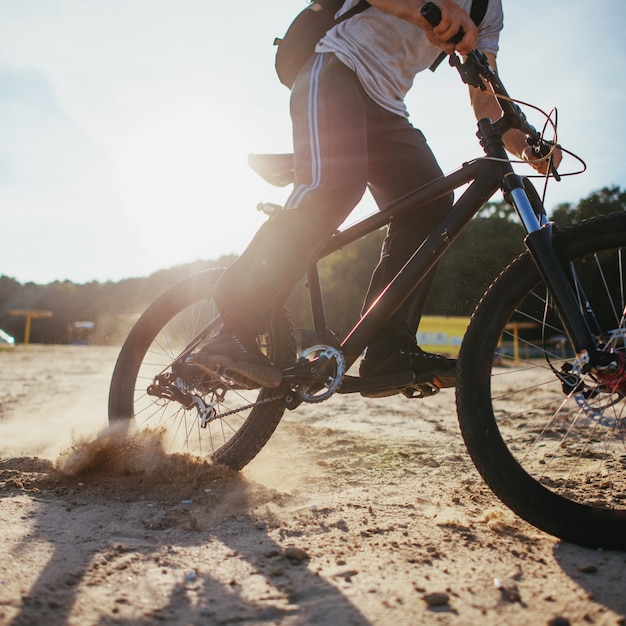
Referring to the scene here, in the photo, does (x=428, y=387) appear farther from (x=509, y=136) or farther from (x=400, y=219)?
(x=509, y=136)

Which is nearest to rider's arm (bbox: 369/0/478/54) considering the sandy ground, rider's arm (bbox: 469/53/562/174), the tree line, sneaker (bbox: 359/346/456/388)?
rider's arm (bbox: 469/53/562/174)

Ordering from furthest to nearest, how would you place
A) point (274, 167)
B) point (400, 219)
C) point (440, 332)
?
point (440, 332)
point (274, 167)
point (400, 219)

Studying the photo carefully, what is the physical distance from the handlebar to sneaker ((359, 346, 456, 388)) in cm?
86

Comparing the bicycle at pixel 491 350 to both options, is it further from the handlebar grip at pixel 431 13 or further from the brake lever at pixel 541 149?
the handlebar grip at pixel 431 13

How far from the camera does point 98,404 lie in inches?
180

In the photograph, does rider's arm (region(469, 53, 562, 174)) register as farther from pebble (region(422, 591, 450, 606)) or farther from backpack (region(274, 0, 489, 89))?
pebble (region(422, 591, 450, 606))

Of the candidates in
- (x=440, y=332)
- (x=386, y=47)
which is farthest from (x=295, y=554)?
(x=440, y=332)

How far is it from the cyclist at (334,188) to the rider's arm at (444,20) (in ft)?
0.36

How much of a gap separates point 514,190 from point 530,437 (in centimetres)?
198

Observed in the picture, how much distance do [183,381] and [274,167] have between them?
1.10 m

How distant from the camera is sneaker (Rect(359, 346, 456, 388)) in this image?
85.9 inches

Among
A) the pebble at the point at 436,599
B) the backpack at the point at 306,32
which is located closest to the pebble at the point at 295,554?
the pebble at the point at 436,599

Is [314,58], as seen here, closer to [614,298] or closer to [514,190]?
[514,190]

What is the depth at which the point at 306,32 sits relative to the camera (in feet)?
7.39
